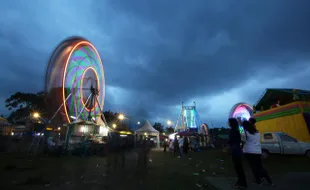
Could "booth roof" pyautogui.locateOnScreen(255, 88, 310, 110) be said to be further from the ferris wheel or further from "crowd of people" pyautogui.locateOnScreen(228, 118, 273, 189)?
the ferris wheel

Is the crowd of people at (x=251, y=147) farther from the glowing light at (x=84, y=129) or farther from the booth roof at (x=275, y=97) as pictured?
the booth roof at (x=275, y=97)

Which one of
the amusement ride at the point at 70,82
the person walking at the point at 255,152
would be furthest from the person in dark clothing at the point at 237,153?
the amusement ride at the point at 70,82

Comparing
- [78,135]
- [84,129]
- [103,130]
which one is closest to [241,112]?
[103,130]

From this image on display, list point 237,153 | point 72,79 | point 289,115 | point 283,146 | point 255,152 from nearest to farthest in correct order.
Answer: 1. point 237,153
2. point 255,152
3. point 283,146
4. point 289,115
5. point 72,79

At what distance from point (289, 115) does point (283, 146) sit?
5945mm

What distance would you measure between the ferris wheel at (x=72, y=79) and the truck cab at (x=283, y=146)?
49.8 feet

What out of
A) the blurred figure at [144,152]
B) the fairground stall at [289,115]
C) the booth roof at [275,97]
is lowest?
the blurred figure at [144,152]

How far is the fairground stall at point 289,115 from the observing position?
13375mm

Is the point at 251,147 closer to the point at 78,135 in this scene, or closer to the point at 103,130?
the point at 78,135

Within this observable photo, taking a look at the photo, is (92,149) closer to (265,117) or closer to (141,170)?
(141,170)

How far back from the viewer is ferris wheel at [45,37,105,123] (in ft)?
49.1

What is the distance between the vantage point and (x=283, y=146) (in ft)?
33.8

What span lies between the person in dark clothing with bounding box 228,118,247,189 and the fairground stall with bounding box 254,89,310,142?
12.4 meters

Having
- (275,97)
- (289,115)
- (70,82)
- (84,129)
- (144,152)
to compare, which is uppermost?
(70,82)
